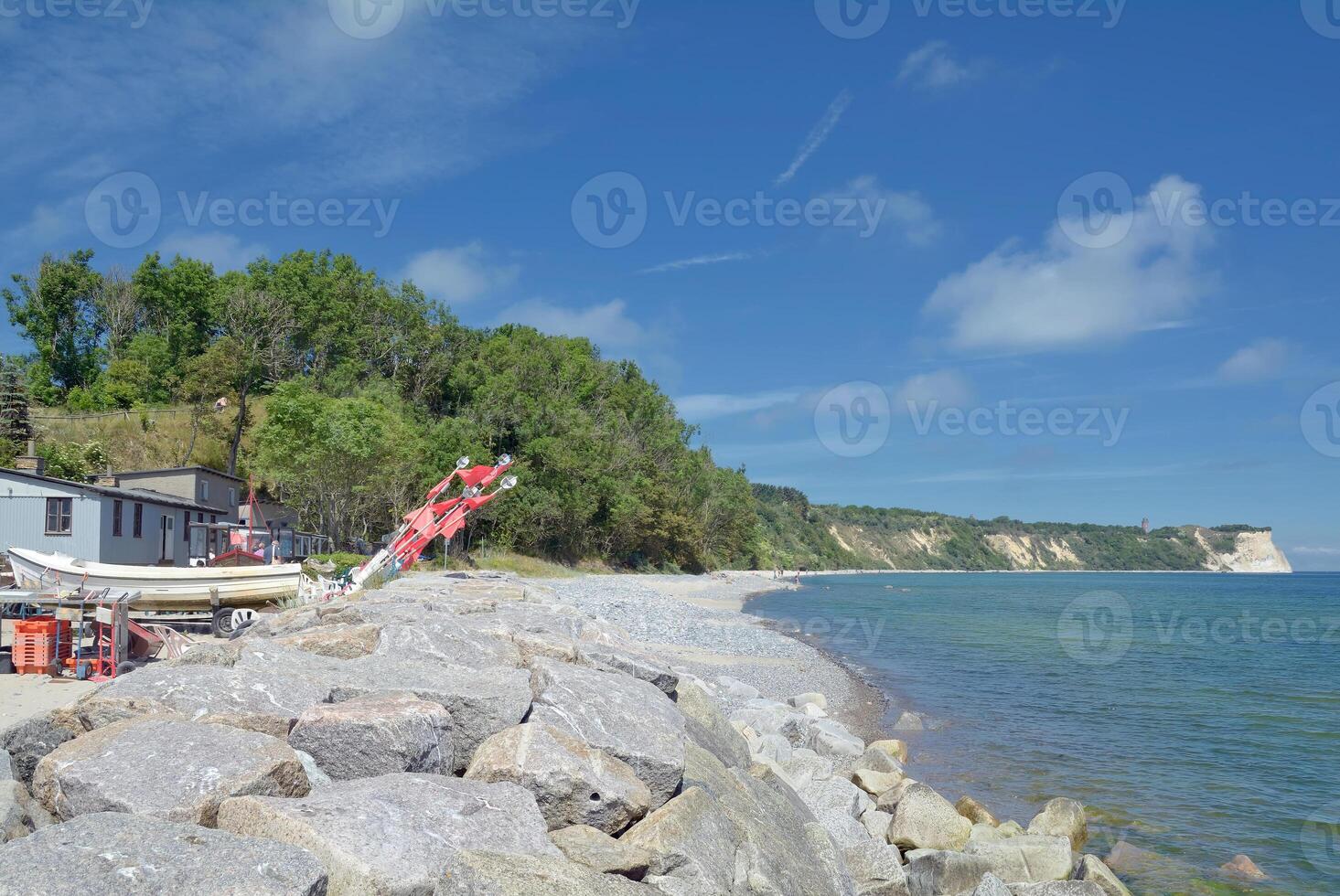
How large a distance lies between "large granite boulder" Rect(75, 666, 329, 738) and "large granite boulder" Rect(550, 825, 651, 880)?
2.44 meters

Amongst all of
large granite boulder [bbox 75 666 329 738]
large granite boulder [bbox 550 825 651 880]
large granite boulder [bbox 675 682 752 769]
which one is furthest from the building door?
large granite boulder [bbox 550 825 651 880]

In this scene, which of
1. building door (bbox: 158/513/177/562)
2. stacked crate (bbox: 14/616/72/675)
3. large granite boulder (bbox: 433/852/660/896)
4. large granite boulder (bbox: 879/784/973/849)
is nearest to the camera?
large granite boulder (bbox: 433/852/660/896)

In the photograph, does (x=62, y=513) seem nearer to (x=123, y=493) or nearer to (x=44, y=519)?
(x=44, y=519)

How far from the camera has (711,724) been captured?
10516 millimetres

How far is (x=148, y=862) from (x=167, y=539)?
33624mm

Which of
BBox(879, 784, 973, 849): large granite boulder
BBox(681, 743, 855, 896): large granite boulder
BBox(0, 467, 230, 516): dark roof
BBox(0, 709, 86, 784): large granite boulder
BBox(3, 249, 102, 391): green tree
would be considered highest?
BBox(3, 249, 102, 391): green tree

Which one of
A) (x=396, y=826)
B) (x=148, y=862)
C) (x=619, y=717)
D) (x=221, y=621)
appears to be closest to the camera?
(x=148, y=862)

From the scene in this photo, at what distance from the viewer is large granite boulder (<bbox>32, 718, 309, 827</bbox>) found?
5.34 meters

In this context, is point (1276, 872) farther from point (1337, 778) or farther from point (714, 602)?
point (714, 602)

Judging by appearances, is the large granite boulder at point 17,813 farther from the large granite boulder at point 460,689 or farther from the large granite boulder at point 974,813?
the large granite boulder at point 974,813

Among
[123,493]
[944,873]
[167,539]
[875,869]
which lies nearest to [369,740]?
[875,869]

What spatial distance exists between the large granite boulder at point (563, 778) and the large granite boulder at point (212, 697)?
5.22ft

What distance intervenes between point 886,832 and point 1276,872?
4.97 metres

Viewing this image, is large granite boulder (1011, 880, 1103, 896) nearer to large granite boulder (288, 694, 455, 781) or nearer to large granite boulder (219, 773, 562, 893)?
large granite boulder (219, 773, 562, 893)
